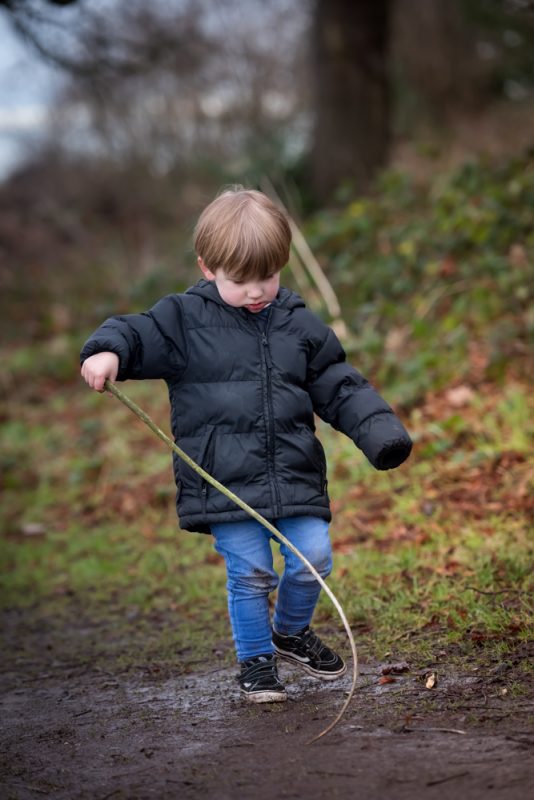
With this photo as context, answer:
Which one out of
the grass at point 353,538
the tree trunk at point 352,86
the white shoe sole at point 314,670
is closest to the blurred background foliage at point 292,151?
the tree trunk at point 352,86

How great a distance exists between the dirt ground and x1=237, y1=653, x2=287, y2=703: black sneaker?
0.04 meters

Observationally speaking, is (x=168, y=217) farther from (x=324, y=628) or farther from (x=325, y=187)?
(x=324, y=628)

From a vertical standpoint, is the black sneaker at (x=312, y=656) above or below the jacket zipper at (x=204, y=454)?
below

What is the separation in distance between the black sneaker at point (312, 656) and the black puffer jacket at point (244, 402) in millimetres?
474

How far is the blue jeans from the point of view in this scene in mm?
3215

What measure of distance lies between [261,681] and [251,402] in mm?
971

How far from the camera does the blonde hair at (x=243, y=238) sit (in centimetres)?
305

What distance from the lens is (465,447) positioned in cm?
556

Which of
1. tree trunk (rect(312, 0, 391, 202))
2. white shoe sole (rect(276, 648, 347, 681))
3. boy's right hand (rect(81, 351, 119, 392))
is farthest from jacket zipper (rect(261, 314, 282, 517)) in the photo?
tree trunk (rect(312, 0, 391, 202))

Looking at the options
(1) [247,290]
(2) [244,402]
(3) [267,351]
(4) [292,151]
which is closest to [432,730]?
(2) [244,402]

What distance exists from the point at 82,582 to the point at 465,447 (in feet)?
7.97

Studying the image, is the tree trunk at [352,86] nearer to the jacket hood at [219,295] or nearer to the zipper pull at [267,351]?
the jacket hood at [219,295]

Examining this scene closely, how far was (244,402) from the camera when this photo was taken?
317 centimetres

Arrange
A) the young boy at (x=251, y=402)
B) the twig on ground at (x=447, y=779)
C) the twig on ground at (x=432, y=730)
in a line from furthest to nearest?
the young boy at (x=251, y=402) → the twig on ground at (x=432, y=730) → the twig on ground at (x=447, y=779)
